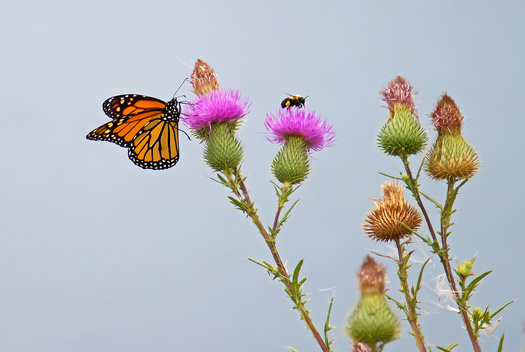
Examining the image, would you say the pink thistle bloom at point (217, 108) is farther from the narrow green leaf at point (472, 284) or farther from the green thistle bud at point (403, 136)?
the narrow green leaf at point (472, 284)

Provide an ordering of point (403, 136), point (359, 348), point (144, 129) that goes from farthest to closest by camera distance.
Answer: point (144, 129) < point (403, 136) < point (359, 348)

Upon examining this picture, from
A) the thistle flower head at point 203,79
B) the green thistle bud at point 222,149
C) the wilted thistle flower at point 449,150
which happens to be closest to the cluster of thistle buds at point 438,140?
the wilted thistle flower at point 449,150

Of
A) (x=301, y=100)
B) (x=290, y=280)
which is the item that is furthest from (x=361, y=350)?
(x=301, y=100)

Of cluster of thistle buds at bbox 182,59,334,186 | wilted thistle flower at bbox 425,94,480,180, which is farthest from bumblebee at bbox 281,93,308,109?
wilted thistle flower at bbox 425,94,480,180

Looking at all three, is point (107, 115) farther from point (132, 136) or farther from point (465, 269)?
point (465, 269)

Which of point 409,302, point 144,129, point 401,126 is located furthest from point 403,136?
point 144,129

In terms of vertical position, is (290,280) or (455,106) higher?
(455,106)

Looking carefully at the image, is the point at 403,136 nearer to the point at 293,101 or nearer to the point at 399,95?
the point at 399,95
